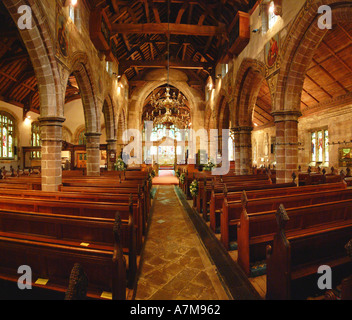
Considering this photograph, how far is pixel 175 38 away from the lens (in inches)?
607

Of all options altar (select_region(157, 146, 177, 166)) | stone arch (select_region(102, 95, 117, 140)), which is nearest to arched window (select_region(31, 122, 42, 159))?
stone arch (select_region(102, 95, 117, 140))

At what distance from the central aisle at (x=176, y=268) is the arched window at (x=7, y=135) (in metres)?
15.1

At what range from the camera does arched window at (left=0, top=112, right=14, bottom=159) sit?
14914mm

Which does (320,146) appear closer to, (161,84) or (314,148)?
(314,148)

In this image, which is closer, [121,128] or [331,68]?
[331,68]

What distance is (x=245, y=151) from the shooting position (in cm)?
1093

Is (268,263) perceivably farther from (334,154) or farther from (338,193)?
(334,154)

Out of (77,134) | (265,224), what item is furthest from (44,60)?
(77,134)

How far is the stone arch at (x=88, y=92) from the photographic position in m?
8.85

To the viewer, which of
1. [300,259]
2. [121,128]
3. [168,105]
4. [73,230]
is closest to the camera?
[300,259]

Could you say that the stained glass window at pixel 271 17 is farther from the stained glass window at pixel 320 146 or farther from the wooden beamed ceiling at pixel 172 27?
the stained glass window at pixel 320 146

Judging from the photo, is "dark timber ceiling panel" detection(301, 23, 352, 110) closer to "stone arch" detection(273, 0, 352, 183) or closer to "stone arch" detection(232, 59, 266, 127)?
"stone arch" detection(232, 59, 266, 127)

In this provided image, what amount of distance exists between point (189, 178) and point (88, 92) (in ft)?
20.0
